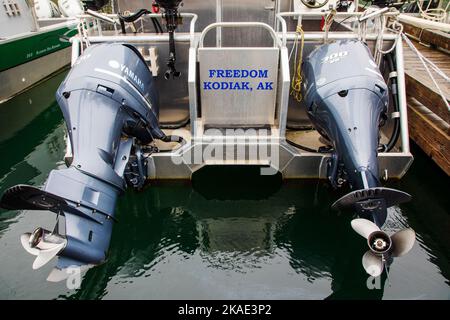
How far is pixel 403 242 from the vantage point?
2.26 meters

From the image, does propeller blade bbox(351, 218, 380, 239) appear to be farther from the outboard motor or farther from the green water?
the green water

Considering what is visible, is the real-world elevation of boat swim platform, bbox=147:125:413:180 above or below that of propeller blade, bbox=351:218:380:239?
below

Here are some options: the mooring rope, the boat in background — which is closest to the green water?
the mooring rope

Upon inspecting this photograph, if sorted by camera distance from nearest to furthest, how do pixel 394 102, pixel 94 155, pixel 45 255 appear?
pixel 45 255, pixel 94 155, pixel 394 102

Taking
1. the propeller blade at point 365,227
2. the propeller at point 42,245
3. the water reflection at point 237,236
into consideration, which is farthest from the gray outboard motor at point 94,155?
the propeller blade at point 365,227

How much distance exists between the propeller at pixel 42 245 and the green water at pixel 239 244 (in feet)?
2.40

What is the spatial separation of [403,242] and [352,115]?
3.83ft

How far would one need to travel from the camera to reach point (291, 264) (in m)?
2.99

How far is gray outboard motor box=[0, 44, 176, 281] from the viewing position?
2.21 metres

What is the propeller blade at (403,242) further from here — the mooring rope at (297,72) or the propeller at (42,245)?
the propeller at (42,245)

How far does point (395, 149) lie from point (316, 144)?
2.83ft

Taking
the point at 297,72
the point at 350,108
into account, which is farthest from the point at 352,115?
the point at 297,72

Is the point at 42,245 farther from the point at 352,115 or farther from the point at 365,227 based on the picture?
the point at 352,115

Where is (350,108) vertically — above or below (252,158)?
above
